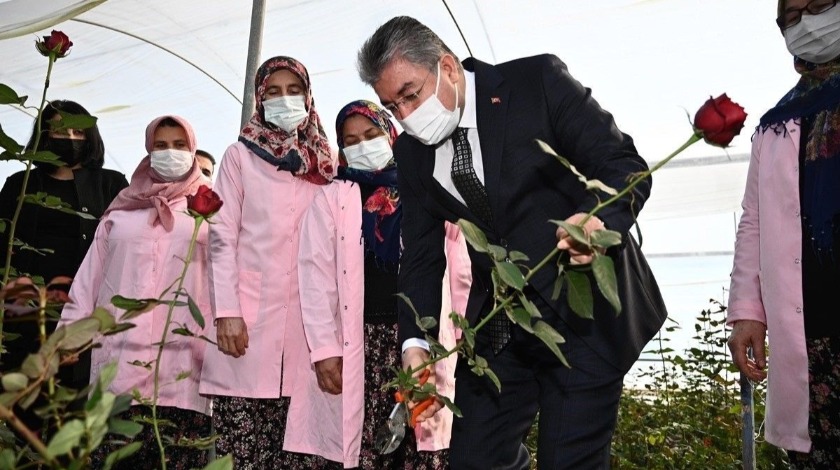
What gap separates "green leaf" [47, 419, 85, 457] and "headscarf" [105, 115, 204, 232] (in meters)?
3.38

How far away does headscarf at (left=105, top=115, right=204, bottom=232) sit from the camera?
402cm

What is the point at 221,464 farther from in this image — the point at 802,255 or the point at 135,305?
the point at 802,255

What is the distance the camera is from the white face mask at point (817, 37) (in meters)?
2.40

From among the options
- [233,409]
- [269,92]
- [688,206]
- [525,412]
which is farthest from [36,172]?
[688,206]

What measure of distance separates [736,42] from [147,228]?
5876 mm

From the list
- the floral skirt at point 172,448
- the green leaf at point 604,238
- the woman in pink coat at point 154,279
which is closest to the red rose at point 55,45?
the green leaf at point 604,238

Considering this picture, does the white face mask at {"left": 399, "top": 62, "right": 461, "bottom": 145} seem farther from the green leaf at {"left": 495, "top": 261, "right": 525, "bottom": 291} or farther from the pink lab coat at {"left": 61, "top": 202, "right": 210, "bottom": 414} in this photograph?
the pink lab coat at {"left": 61, "top": 202, "right": 210, "bottom": 414}

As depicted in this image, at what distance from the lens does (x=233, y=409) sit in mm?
3318

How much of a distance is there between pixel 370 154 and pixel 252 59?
112 inches

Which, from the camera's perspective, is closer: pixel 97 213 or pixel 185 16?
pixel 97 213

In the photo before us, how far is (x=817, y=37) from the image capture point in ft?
7.95

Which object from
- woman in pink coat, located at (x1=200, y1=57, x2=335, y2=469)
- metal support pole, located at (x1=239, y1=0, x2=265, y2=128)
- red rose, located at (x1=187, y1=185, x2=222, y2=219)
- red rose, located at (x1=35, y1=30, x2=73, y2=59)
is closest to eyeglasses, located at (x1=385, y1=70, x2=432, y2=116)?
red rose, located at (x1=35, y1=30, x2=73, y2=59)

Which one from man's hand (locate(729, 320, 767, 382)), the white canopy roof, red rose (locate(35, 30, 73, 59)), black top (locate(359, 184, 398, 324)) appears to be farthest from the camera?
the white canopy roof

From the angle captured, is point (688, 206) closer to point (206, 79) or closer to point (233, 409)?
point (206, 79)
